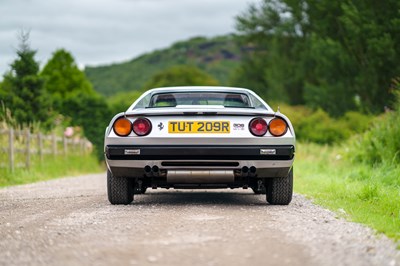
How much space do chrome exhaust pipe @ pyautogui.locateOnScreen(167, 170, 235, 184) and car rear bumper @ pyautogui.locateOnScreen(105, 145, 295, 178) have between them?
4cm

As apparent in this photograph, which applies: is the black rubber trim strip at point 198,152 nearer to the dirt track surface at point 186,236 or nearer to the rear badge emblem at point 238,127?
the rear badge emblem at point 238,127

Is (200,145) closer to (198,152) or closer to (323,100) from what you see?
(198,152)

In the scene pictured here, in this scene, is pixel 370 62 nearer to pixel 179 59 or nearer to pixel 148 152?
pixel 148 152

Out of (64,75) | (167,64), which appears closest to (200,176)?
(64,75)

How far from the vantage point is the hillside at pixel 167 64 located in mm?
104000

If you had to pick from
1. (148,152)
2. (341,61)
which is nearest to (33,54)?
(341,61)

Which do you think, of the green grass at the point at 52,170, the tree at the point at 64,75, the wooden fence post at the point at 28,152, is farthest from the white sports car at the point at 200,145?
the tree at the point at 64,75

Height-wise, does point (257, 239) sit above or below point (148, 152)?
below

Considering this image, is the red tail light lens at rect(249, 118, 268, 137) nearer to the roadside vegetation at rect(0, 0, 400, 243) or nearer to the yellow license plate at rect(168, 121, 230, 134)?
the yellow license plate at rect(168, 121, 230, 134)

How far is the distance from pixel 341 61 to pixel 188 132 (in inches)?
769

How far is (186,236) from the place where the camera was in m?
4.77

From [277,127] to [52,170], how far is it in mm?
11646

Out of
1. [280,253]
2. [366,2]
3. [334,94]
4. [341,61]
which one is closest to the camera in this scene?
[280,253]

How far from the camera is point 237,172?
6.57 m
